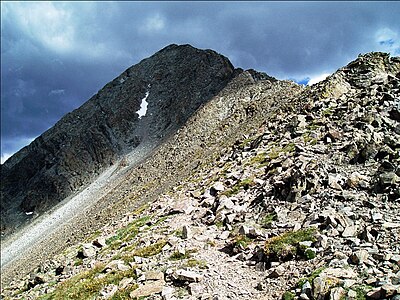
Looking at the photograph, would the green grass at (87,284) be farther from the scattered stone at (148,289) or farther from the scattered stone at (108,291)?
the scattered stone at (148,289)

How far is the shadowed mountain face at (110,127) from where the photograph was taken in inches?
4609

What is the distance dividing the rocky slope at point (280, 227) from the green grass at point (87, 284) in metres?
0.07

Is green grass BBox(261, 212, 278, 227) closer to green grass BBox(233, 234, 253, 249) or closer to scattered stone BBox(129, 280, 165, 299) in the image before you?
green grass BBox(233, 234, 253, 249)

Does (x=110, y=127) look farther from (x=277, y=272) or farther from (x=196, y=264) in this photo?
(x=277, y=272)

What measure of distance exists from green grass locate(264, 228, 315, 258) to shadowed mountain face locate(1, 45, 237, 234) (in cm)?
9855

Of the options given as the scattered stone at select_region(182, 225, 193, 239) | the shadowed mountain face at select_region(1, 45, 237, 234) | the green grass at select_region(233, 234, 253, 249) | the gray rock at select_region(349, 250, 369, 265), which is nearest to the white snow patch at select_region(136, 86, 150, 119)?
the shadowed mountain face at select_region(1, 45, 237, 234)

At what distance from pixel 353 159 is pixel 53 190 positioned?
111 metres

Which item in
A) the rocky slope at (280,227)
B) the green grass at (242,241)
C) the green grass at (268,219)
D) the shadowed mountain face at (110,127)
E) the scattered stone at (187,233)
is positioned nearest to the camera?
the rocky slope at (280,227)

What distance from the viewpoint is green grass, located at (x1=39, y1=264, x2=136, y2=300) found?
16.0m

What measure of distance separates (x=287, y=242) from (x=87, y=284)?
9.12 meters

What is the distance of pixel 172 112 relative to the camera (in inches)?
5069

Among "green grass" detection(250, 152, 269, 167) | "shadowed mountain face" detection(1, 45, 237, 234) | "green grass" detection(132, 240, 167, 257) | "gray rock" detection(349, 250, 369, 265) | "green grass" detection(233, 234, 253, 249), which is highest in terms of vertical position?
"shadowed mountain face" detection(1, 45, 237, 234)

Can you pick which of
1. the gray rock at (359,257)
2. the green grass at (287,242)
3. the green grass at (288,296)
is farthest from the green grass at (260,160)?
the green grass at (288,296)

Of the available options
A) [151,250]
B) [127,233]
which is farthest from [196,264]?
[127,233]
